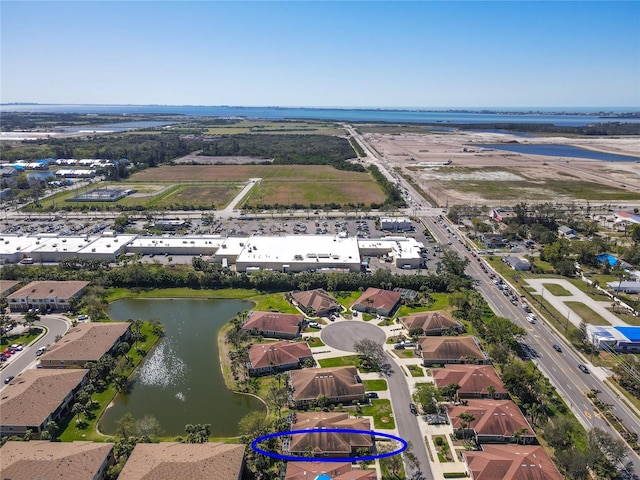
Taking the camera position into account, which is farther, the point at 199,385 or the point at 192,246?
the point at 192,246

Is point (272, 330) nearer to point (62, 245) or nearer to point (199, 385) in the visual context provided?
point (199, 385)

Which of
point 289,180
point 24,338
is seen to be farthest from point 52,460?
point 289,180

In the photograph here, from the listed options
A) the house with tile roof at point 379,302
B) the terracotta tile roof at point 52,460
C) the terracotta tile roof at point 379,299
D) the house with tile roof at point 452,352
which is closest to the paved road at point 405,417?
the house with tile roof at point 452,352

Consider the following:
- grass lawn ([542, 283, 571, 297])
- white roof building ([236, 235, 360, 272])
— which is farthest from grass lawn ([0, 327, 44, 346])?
grass lawn ([542, 283, 571, 297])

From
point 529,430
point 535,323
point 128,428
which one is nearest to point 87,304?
point 128,428

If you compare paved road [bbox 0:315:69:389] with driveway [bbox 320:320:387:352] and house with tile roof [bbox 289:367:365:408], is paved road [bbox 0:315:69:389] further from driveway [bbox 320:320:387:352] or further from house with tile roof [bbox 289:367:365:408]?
driveway [bbox 320:320:387:352]

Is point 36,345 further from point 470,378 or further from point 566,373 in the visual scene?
point 566,373
